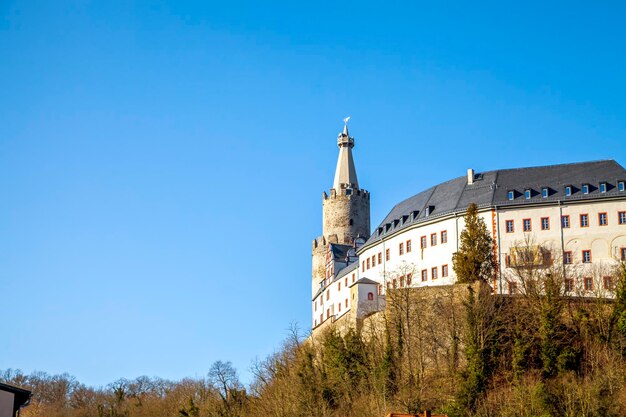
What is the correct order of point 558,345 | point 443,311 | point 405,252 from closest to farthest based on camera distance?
point 558,345 → point 443,311 → point 405,252

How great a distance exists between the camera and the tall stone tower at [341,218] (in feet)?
349

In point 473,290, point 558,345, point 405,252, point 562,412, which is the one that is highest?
point 405,252

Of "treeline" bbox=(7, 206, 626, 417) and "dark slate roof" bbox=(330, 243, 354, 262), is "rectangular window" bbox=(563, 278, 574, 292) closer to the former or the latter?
"treeline" bbox=(7, 206, 626, 417)

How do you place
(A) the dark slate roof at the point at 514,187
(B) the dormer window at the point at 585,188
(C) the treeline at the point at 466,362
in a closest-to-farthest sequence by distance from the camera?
1. (C) the treeline at the point at 466,362
2. (B) the dormer window at the point at 585,188
3. (A) the dark slate roof at the point at 514,187

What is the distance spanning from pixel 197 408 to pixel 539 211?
29454mm

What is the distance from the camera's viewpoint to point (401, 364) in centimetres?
6688

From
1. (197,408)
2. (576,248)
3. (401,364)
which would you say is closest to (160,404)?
(197,408)

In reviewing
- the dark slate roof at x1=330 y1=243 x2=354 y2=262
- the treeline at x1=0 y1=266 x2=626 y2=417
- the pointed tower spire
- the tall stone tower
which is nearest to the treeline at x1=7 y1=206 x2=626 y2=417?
the treeline at x1=0 y1=266 x2=626 y2=417

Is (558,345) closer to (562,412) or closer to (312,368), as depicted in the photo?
(562,412)

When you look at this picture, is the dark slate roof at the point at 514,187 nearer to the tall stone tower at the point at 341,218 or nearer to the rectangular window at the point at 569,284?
the rectangular window at the point at 569,284

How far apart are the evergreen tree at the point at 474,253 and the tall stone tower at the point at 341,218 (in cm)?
2976

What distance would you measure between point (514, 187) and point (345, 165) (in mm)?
39370

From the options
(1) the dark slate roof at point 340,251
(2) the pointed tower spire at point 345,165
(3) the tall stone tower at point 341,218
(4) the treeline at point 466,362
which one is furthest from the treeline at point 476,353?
(2) the pointed tower spire at point 345,165

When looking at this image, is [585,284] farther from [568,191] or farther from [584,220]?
[568,191]
